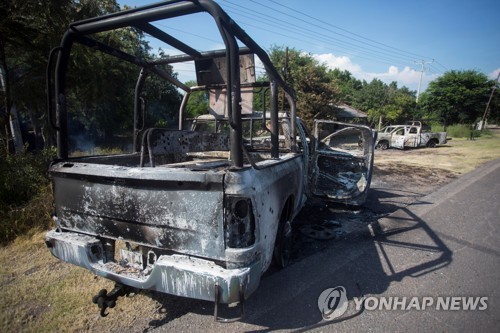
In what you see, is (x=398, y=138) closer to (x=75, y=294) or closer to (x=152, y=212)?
(x=152, y=212)

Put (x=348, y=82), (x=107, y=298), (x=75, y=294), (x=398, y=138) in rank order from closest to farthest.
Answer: (x=107, y=298), (x=75, y=294), (x=398, y=138), (x=348, y=82)

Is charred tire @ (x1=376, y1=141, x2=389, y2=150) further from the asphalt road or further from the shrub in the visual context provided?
the shrub

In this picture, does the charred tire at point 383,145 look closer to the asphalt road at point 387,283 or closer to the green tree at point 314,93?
the green tree at point 314,93

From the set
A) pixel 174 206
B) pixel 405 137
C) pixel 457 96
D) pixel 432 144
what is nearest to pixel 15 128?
pixel 174 206

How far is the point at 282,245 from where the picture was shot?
Answer: 120 inches

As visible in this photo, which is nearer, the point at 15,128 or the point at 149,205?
the point at 149,205

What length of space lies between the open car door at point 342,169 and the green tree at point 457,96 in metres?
36.3

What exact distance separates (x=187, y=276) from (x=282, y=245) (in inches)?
55.7

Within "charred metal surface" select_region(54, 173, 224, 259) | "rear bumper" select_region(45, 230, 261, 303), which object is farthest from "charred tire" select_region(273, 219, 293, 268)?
"charred metal surface" select_region(54, 173, 224, 259)

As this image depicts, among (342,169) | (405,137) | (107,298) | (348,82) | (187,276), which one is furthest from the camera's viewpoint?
(348,82)

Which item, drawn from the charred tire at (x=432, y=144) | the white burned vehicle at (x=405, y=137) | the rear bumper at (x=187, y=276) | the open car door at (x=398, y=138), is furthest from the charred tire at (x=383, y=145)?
the rear bumper at (x=187, y=276)

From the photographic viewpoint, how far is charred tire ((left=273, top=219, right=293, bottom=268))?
2.96 metres

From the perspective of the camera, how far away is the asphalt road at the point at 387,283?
2395 millimetres

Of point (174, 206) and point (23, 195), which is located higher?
point (174, 206)
